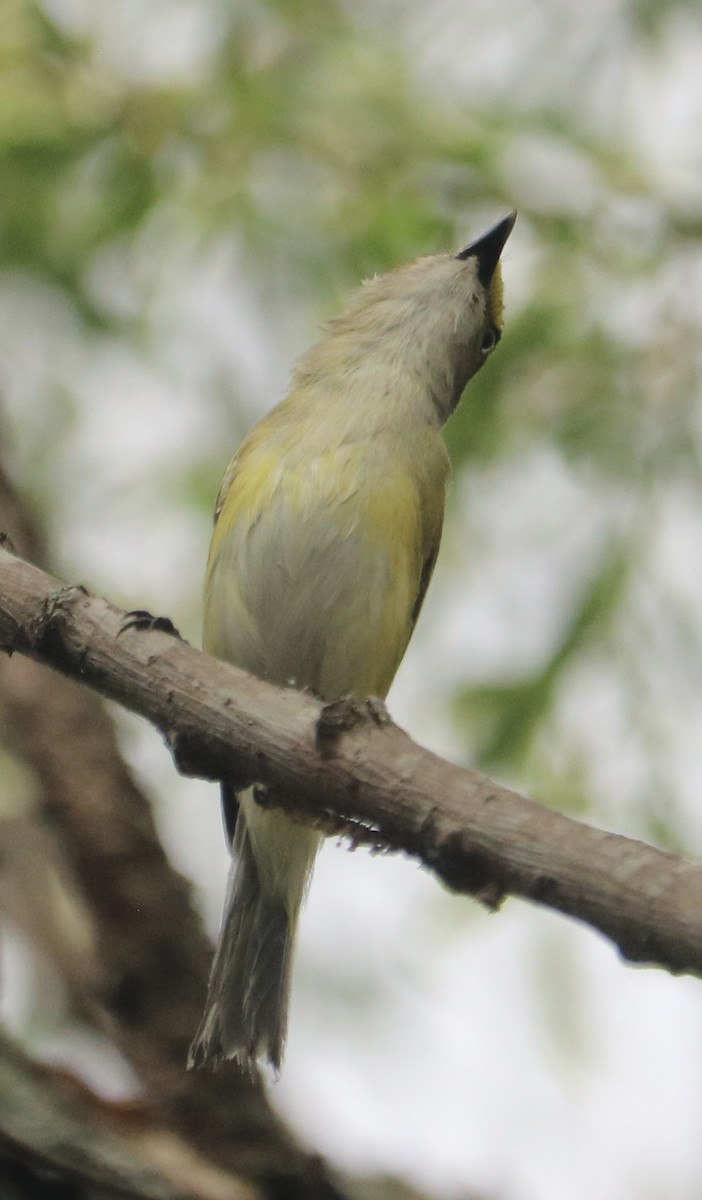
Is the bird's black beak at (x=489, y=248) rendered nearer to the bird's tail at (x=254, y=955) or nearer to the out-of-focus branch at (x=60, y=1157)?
the bird's tail at (x=254, y=955)

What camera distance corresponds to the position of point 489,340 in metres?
6.03

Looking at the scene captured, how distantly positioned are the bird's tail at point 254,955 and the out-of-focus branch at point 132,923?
0.11m

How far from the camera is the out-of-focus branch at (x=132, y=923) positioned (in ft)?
14.5

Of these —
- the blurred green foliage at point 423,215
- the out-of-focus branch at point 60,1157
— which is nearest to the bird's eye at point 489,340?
the blurred green foliage at point 423,215

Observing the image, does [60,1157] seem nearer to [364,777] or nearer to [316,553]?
[364,777]

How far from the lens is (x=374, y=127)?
6.13 m

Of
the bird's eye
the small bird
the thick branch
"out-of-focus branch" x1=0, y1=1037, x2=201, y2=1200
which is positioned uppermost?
the bird's eye

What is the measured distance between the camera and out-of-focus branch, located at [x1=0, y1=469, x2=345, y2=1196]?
14.5 ft

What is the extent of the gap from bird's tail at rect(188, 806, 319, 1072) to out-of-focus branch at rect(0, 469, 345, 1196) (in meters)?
0.11

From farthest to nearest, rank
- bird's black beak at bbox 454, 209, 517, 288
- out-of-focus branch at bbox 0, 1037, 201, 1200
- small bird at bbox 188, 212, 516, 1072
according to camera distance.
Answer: bird's black beak at bbox 454, 209, 517, 288
small bird at bbox 188, 212, 516, 1072
out-of-focus branch at bbox 0, 1037, 201, 1200

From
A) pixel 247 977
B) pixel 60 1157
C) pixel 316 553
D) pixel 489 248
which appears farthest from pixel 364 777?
pixel 489 248

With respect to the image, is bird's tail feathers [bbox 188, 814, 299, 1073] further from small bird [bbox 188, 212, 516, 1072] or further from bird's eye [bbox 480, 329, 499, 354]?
bird's eye [bbox 480, 329, 499, 354]

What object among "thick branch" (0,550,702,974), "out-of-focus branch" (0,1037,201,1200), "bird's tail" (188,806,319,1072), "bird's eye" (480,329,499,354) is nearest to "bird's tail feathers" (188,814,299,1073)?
"bird's tail" (188,806,319,1072)

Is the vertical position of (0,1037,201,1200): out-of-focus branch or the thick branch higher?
the thick branch
